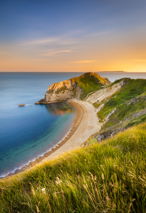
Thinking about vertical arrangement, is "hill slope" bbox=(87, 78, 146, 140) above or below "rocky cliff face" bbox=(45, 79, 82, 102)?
below

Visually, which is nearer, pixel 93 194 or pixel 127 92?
pixel 93 194

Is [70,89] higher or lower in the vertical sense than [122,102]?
higher

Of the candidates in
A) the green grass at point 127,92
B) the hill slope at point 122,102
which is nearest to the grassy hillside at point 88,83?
the hill slope at point 122,102

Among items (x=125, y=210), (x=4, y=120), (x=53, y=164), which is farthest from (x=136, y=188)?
(x=4, y=120)

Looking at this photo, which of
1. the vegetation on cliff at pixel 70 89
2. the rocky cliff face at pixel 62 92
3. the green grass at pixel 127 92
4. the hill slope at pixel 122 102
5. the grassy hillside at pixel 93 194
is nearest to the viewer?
the grassy hillside at pixel 93 194

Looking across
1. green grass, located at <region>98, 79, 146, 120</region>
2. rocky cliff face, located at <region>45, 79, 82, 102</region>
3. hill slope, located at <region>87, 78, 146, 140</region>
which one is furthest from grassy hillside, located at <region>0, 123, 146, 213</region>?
rocky cliff face, located at <region>45, 79, 82, 102</region>

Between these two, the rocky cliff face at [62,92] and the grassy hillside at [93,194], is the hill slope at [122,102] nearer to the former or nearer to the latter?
the grassy hillside at [93,194]

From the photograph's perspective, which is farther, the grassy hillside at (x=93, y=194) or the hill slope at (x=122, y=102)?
the hill slope at (x=122, y=102)

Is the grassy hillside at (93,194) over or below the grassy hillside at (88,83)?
below

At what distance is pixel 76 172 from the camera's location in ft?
8.96

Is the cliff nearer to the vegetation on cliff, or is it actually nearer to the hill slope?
the vegetation on cliff

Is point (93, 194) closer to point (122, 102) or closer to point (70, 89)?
point (122, 102)

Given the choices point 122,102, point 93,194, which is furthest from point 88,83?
point 93,194

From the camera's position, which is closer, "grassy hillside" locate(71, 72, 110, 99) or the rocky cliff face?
the rocky cliff face
